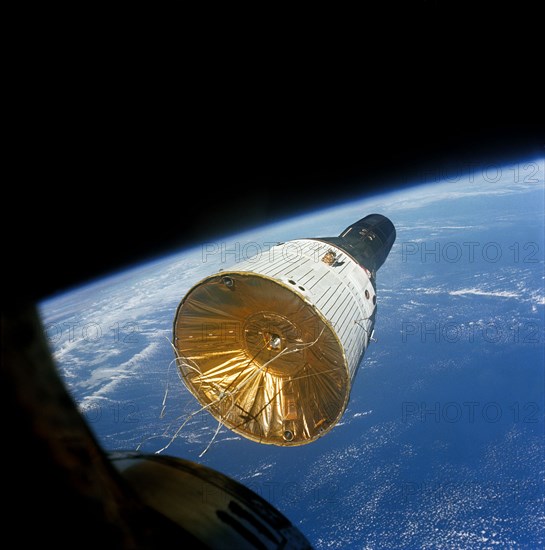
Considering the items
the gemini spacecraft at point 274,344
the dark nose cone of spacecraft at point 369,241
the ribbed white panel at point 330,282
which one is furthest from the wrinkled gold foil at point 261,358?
the dark nose cone of spacecraft at point 369,241

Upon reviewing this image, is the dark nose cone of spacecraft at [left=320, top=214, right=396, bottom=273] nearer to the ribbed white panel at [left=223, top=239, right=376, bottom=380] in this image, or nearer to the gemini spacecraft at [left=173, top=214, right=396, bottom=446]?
the ribbed white panel at [left=223, top=239, right=376, bottom=380]

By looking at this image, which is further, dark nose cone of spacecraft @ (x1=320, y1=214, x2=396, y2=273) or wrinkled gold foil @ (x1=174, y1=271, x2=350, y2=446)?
dark nose cone of spacecraft @ (x1=320, y1=214, x2=396, y2=273)

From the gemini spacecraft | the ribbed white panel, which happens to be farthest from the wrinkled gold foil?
the ribbed white panel

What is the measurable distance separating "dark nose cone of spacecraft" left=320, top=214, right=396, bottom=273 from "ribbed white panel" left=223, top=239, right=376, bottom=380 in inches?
49.3

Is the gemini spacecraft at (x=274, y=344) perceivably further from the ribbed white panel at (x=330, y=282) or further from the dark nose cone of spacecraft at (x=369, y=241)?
the dark nose cone of spacecraft at (x=369, y=241)

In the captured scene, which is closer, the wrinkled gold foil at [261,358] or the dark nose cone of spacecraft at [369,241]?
the wrinkled gold foil at [261,358]

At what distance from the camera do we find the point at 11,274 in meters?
0.78

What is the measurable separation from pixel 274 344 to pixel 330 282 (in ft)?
5.89

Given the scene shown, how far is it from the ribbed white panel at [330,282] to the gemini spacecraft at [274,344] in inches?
1.1

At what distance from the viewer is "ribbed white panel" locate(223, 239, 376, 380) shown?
488 centimetres

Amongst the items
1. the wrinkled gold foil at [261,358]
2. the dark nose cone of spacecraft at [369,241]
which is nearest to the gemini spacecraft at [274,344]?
the wrinkled gold foil at [261,358]

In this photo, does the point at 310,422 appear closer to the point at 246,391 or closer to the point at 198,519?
the point at 246,391

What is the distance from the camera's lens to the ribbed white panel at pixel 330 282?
192 inches

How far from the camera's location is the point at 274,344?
17.9 ft
